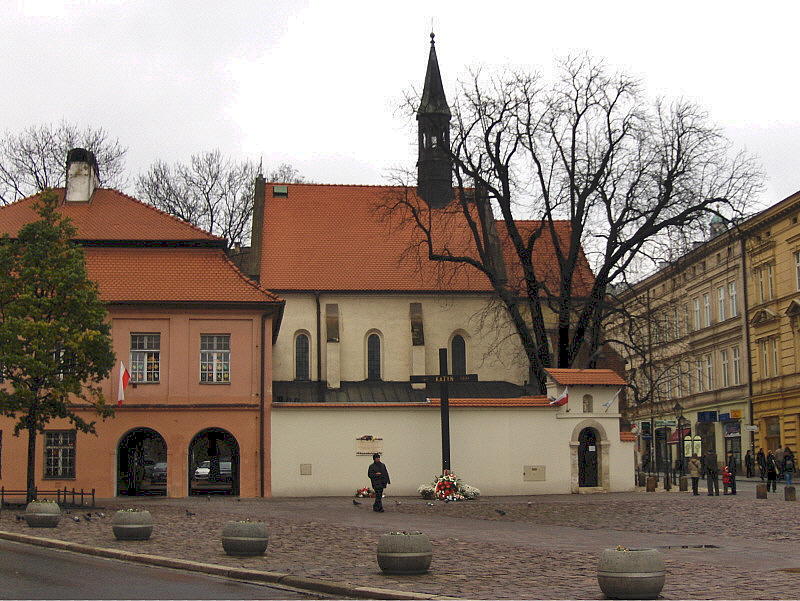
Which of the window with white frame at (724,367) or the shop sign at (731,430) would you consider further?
the window with white frame at (724,367)

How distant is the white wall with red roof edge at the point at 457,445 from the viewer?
1444 inches

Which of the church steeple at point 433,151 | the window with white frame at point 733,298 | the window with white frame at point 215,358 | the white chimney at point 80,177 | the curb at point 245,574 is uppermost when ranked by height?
the church steeple at point 433,151

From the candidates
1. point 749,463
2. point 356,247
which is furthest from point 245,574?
point 749,463

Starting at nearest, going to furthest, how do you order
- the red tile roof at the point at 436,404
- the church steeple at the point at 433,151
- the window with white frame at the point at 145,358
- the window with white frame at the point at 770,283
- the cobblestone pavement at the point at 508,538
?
the cobblestone pavement at the point at 508,538 → the red tile roof at the point at 436,404 → the window with white frame at the point at 145,358 → the church steeple at the point at 433,151 → the window with white frame at the point at 770,283

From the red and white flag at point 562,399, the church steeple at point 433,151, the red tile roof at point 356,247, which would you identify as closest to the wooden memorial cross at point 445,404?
the red and white flag at point 562,399

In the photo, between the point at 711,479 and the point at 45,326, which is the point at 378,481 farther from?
the point at 711,479

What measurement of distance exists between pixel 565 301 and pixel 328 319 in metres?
11.4

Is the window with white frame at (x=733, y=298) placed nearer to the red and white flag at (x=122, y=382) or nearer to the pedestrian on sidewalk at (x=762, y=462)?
the pedestrian on sidewalk at (x=762, y=462)

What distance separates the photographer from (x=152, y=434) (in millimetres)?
38406

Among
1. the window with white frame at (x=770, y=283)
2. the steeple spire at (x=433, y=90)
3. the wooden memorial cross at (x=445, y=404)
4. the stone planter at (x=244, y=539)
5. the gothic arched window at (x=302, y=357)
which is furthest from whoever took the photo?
the window with white frame at (x=770, y=283)

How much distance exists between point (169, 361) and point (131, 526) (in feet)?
60.3

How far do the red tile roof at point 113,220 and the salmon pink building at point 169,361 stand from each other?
2.2 inches

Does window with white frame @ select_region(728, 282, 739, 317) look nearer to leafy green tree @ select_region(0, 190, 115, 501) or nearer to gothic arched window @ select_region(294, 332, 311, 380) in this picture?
gothic arched window @ select_region(294, 332, 311, 380)

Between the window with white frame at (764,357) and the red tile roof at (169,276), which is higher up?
the red tile roof at (169,276)
